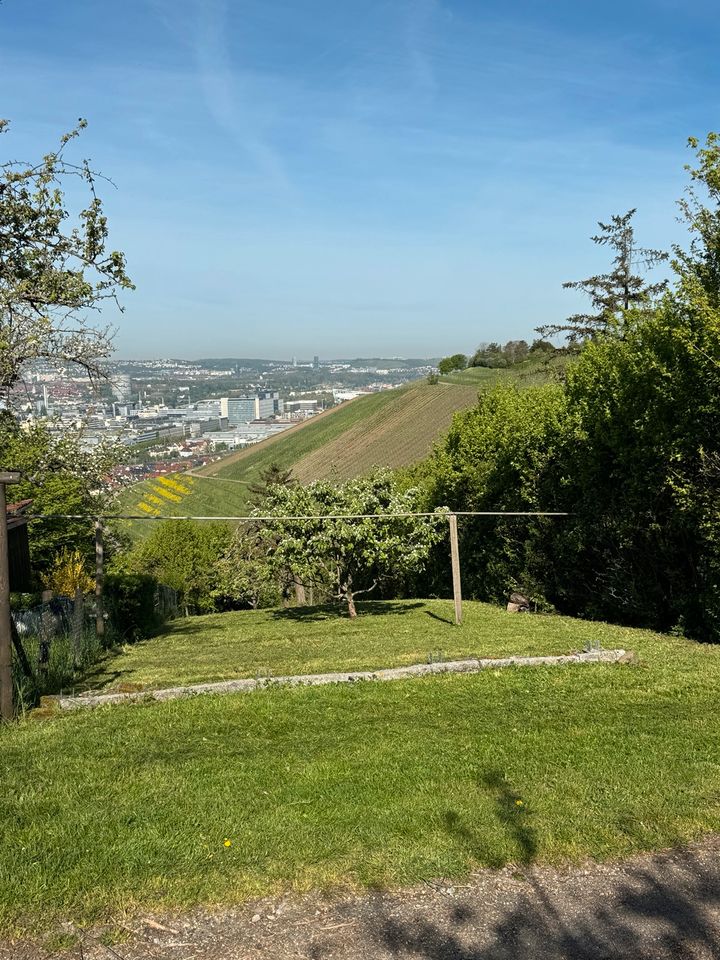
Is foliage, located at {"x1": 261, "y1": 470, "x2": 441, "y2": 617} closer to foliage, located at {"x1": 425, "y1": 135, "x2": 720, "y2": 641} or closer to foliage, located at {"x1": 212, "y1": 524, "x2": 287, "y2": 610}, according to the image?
foliage, located at {"x1": 425, "y1": 135, "x2": 720, "y2": 641}

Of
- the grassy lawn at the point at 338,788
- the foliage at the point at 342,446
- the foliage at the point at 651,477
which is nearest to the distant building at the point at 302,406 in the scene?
the foliage at the point at 342,446

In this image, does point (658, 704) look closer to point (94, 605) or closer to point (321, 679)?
point (321, 679)

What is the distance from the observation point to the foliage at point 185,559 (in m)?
37.1

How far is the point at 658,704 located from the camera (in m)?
7.08

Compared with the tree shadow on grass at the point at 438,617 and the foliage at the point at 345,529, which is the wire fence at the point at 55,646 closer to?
the foliage at the point at 345,529

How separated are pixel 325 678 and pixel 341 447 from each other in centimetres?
5683

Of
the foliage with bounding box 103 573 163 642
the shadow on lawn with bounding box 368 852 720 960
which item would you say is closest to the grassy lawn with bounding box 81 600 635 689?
the foliage with bounding box 103 573 163 642

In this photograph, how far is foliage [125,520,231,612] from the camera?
122ft

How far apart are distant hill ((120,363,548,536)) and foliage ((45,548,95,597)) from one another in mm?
23669

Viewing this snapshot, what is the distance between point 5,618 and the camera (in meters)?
7.07

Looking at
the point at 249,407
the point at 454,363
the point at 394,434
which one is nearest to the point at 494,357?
the point at 454,363

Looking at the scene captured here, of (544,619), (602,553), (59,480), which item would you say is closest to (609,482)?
(602,553)

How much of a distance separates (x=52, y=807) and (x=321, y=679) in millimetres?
3333

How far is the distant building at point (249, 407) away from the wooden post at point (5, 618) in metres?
130
